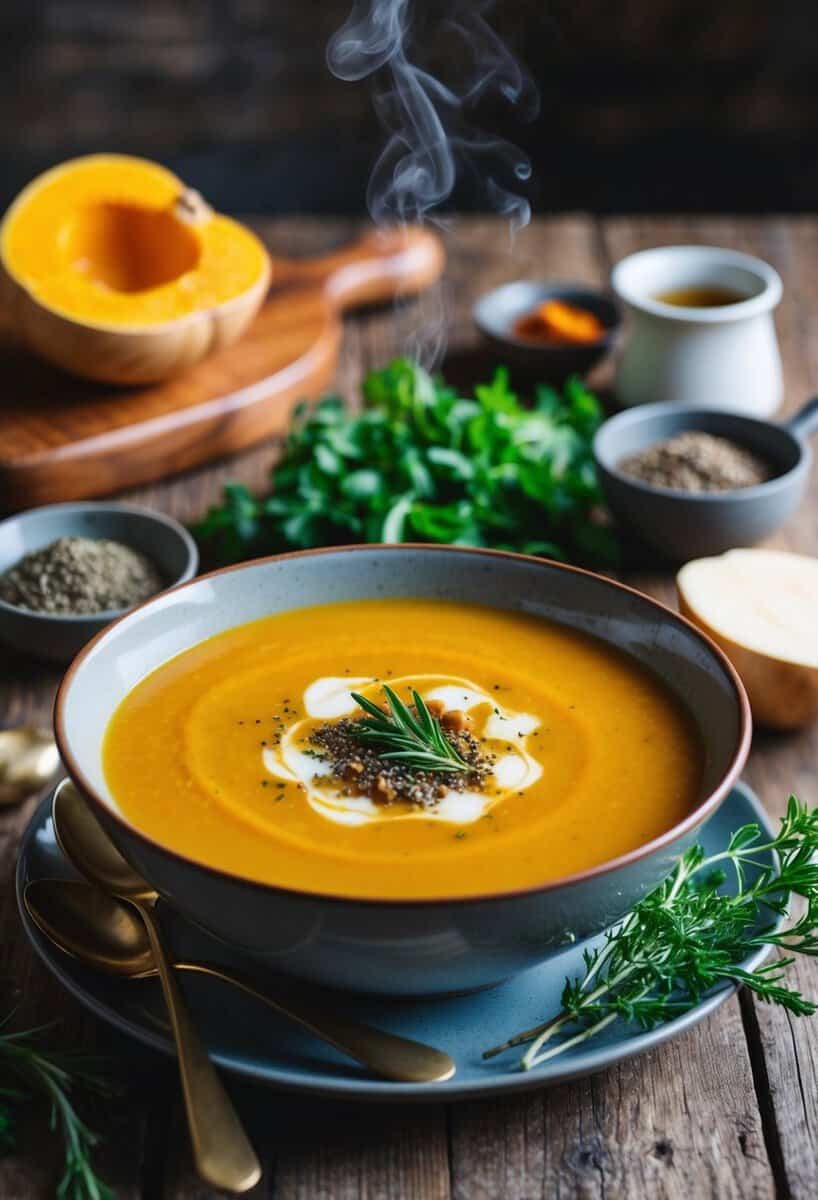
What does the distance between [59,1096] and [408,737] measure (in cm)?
54

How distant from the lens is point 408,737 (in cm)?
167

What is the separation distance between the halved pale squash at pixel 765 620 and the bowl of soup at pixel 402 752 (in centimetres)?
41

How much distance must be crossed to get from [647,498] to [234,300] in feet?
3.29

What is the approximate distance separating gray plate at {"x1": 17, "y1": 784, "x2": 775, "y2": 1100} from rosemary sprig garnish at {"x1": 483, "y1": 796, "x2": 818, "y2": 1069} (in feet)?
0.06

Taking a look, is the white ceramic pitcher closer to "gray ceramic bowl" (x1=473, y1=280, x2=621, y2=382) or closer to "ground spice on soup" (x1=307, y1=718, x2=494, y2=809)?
"gray ceramic bowl" (x1=473, y1=280, x2=621, y2=382)

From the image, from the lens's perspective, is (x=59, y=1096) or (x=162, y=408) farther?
(x=162, y=408)

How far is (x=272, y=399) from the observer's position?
3156 mm

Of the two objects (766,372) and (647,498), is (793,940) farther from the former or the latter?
(766,372)

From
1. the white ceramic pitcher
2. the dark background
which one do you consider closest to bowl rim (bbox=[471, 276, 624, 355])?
the white ceramic pitcher

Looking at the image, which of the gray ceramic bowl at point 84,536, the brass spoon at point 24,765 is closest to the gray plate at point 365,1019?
the brass spoon at point 24,765

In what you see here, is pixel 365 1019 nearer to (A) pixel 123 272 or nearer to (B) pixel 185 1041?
(B) pixel 185 1041

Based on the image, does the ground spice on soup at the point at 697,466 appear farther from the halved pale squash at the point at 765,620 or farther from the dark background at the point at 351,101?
the dark background at the point at 351,101

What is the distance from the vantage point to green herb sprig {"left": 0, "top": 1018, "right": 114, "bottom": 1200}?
141cm

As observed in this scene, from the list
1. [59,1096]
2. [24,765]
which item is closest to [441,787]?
[59,1096]
